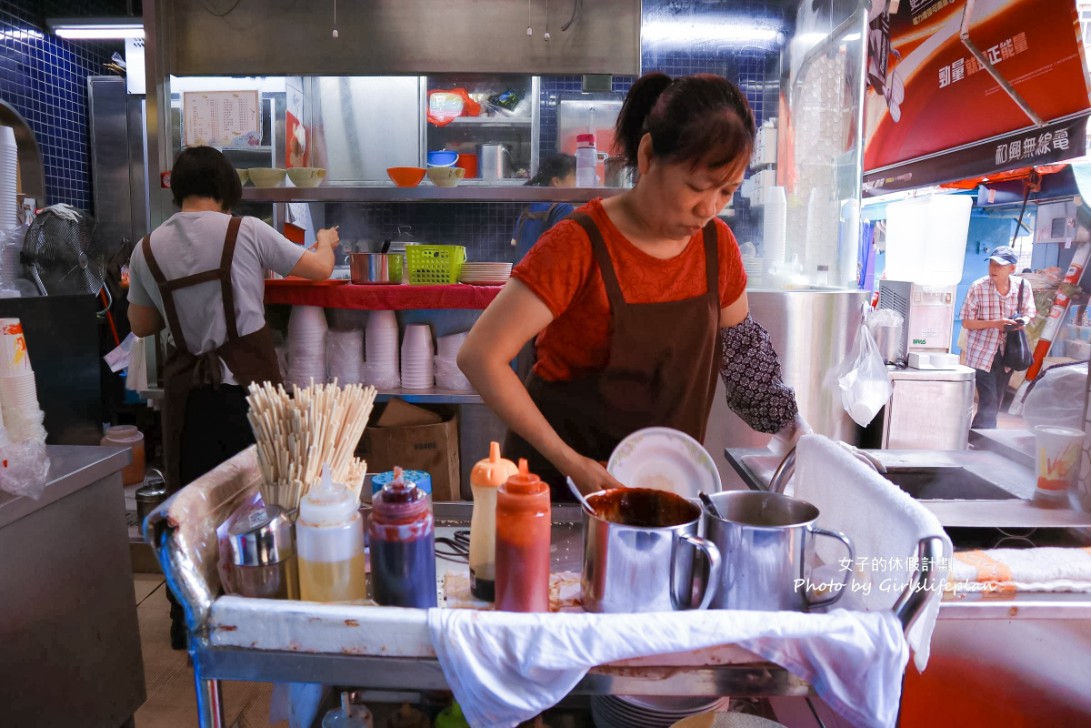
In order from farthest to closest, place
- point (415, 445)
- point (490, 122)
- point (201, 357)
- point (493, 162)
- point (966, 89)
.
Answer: point (490, 122) < point (493, 162) < point (415, 445) < point (966, 89) < point (201, 357)

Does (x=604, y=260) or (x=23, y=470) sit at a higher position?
(x=604, y=260)

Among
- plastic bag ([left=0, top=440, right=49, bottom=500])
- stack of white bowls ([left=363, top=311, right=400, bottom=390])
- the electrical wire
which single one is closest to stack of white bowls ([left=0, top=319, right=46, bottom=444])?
plastic bag ([left=0, top=440, right=49, bottom=500])

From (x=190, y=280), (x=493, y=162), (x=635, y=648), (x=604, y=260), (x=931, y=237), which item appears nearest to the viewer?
(x=635, y=648)

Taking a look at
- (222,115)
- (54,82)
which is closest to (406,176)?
(222,115)

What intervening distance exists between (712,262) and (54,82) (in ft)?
20.1

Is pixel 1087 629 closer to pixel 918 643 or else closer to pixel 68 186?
pixel 918 643

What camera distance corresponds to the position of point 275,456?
1.13 meters

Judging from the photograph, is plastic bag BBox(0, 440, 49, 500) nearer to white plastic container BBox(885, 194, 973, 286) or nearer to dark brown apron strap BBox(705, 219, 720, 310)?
dark brown apron strap BBox(705, 219, 720, 310)

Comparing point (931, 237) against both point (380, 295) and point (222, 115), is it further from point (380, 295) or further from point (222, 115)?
point (222, 115)

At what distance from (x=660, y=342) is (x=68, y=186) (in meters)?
5.98

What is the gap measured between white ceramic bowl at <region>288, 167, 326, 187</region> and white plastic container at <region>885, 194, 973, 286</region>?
397 cm

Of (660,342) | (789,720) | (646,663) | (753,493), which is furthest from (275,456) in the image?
(789,720)

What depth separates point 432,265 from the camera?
3572 mm

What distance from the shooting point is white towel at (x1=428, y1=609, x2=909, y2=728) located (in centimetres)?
91
